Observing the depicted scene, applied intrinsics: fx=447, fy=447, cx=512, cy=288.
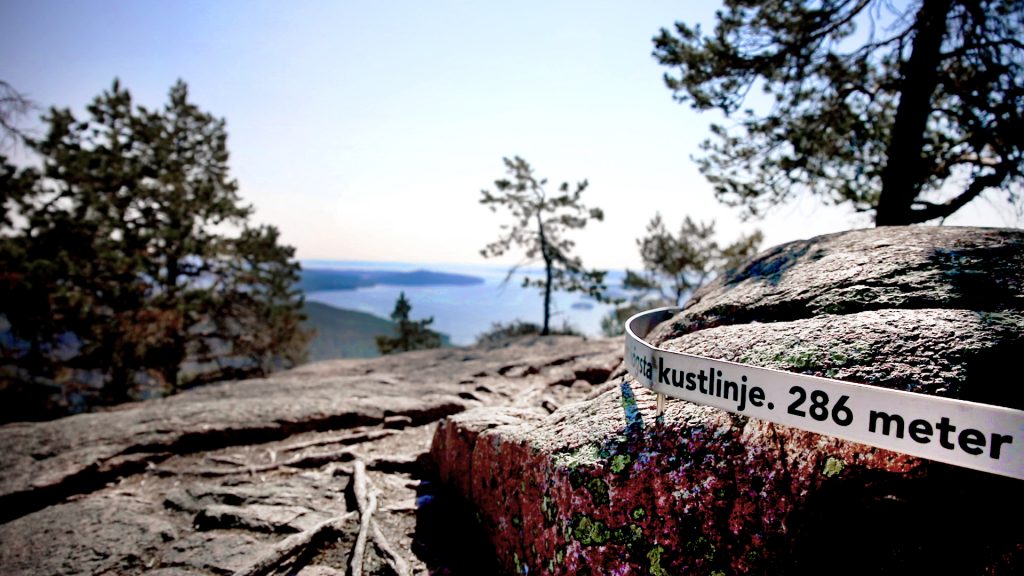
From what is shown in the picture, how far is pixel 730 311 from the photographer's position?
377 centimetres

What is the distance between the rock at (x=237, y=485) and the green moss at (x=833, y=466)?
97.9 inches

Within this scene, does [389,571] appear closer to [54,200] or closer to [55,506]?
[55,506]

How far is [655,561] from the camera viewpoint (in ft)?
7.60

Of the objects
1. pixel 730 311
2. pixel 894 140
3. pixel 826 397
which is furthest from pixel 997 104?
pixel 826 397

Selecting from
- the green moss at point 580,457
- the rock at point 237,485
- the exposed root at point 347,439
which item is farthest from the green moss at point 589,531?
the exposed root at point 347,439

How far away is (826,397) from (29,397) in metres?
23.0

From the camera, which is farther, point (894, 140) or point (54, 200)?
point (54, 200)

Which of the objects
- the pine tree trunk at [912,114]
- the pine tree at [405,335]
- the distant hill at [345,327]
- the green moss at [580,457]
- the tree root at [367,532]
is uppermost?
the pine tree trunk at [912,114]

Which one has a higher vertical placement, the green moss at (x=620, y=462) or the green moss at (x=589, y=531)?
the green moss at (x=620, y=462)

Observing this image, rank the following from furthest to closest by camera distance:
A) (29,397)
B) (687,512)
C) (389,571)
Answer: (29,397) → (389,571) → (687,512)

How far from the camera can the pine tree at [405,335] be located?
33688 mm

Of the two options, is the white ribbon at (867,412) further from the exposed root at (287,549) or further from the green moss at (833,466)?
the exposed root at (287,549)

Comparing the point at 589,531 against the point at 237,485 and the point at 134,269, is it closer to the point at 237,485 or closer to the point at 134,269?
the point at 237,485

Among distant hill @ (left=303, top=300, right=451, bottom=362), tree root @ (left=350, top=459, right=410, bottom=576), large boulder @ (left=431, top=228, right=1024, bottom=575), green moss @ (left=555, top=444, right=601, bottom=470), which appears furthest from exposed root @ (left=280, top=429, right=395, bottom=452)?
distant hill @ (left=303, top=300, right=451, bottom=362)
